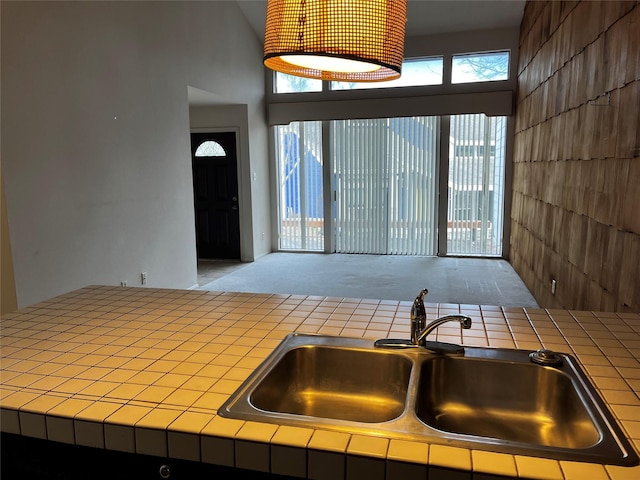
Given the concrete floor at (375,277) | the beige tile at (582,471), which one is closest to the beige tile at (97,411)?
the beige tile at (582,471)

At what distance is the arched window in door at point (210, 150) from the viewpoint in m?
7.09

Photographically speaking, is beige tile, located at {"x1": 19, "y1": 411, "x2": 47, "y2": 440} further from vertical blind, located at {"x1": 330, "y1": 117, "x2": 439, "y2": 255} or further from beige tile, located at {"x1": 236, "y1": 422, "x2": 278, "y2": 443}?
vertical blind, located at {"x1": 330, "y1": 117, "x2": 439, "y2": 255}

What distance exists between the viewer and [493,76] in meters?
6.75

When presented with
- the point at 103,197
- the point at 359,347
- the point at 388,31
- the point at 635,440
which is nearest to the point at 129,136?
the point at 103,197

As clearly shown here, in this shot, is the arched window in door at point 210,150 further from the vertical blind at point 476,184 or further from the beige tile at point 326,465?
the beige tile at point 326,465

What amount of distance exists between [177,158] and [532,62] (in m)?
4.11

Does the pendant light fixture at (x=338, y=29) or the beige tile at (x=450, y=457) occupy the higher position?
the pendant light fixture at (x=338, y=29)

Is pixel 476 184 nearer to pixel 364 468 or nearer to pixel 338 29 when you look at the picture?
pixel 338 29

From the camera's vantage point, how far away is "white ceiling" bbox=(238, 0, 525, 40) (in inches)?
241

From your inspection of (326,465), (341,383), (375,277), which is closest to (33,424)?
(326,465)

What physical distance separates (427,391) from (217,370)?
1.86 ft

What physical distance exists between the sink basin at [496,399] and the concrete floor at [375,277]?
3.68 meters

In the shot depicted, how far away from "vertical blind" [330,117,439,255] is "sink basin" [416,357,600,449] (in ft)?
20.3

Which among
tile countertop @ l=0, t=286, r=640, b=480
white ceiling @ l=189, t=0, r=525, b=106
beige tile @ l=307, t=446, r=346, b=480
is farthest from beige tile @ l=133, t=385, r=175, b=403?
white ceiling @ l=189, t=0, r=525, b=106
